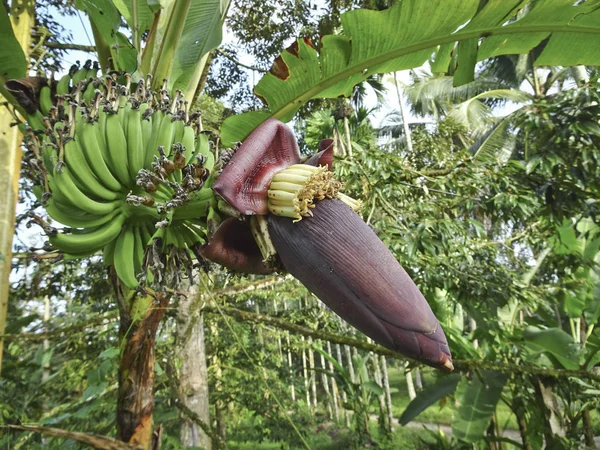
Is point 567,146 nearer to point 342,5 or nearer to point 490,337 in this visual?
point 490,337

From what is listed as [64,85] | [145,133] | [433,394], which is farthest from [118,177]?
[433,394]

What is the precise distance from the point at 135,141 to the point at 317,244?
0.48 m

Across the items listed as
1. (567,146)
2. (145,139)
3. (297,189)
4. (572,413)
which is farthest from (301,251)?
(572,413)

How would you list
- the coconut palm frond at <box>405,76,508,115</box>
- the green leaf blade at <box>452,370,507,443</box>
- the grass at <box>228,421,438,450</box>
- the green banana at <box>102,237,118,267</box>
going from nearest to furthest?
the green banana at <box>102,237,118,267</box> → the green leaf blade at <box>452,370,507,443</box> → the grass at <box>228,421,438,450</box> → the coconut palm frond at <box>405,76,508,115</box>

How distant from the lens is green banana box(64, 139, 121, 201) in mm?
800

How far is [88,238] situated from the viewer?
0.81 metres

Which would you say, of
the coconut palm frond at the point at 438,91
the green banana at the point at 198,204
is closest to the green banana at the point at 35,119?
the green banana at the point at 198,204

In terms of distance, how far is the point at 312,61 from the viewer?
41.7 inches

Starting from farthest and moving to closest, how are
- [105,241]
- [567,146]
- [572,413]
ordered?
[572,413] < [567,146] < [105,241]

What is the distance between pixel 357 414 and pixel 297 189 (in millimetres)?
6469

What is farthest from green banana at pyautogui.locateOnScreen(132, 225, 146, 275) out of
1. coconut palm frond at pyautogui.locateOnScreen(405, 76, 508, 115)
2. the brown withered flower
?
coconut palm frond at pyautogui.locateOnScreen(405, 76, 508, 115)

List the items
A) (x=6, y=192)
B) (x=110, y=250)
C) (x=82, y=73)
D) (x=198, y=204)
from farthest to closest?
(x=6, y=192)
(x=82, y=73)
(x=110, y=250)
(x=198, y=204)

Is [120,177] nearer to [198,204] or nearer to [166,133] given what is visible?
[166,133]

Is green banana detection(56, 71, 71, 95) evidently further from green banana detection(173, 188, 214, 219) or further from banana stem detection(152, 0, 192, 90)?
green banana detection(173, 188, 214, 219)
